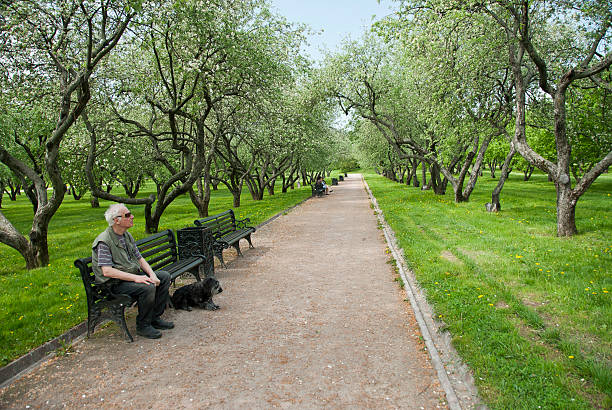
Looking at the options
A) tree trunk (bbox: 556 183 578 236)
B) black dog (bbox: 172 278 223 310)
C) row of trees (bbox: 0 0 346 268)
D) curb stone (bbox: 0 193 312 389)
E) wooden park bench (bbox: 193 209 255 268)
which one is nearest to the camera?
curb stone (bbox: 0 193 312 389)

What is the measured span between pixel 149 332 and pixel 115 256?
1.01m

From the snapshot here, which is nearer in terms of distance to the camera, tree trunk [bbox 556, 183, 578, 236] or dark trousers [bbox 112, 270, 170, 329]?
dark trousers [bbox 112, 270, 170, 329]

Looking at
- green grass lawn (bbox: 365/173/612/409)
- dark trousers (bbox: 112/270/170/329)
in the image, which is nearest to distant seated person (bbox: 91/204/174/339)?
dark trousers (bbox: 112/270/170/329)

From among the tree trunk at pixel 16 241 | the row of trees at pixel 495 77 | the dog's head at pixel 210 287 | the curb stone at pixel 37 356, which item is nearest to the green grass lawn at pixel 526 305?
the row of trees at pixel 495 77

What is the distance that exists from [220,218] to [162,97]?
240 inches

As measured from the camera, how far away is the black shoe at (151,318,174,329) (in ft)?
15.6

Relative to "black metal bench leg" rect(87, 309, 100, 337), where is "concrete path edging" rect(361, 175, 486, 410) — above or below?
below

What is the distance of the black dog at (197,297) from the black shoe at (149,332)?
2.76 feet

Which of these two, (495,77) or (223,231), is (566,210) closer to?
(495,77)

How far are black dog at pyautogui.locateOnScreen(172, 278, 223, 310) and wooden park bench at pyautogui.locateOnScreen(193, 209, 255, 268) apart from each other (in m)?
1.67

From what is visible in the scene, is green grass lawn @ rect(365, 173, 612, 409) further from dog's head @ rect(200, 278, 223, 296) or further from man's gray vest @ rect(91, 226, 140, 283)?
man's gray vest @ rect(91, 226, 140, 283)

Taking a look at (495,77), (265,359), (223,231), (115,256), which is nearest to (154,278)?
(115,256)

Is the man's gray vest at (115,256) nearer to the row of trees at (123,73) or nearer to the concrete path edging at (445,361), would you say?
the concrete path edging at (445,361)

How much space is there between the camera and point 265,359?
393 cm
